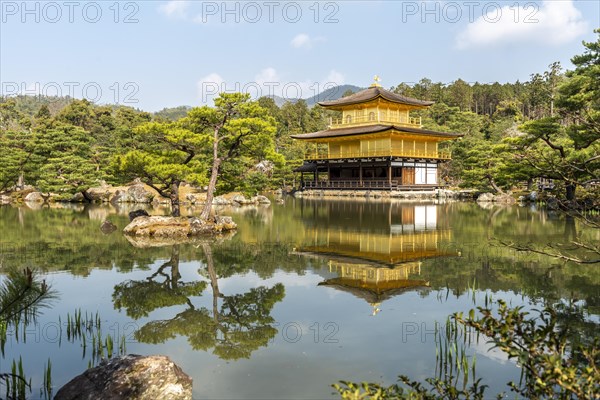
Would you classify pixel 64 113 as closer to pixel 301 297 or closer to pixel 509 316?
pixel 301 297

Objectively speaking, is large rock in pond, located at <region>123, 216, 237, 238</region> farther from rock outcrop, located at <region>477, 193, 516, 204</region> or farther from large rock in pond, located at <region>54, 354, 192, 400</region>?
rock outcrop, located at <region>477, 193, 516, 204</region>

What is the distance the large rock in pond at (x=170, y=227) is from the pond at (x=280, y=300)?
920mm

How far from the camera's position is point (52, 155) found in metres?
39.6

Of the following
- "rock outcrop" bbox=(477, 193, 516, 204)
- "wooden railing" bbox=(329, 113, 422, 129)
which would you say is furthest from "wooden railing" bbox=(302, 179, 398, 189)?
"rock outcrop" bbox=(477, 193, 516, 204)

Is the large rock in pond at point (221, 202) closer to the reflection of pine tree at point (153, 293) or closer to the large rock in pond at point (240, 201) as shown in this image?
the large rock in pond at point (240, 201)

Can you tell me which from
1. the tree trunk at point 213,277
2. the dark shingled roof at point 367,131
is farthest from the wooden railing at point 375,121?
the tree trunk at point 213,277

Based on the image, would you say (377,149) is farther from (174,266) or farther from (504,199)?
(174,266)

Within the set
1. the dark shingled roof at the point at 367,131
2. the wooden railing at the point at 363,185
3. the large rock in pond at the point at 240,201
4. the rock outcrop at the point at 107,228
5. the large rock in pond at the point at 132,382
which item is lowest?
the large rock in pond at the point at 132,382

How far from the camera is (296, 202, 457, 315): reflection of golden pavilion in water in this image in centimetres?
1034

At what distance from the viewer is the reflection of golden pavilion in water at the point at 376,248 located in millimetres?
10336

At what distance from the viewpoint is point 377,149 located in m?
43.5

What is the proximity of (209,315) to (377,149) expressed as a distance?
121 feet

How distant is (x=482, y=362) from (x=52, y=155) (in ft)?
134

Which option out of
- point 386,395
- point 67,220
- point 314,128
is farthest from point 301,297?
point 314,128
